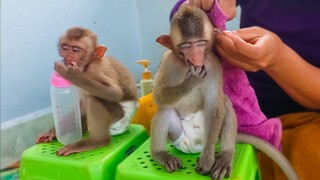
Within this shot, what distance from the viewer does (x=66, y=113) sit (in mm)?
1036

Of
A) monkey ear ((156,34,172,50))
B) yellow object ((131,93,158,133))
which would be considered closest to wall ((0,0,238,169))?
yellow object ((131,93,158,133))

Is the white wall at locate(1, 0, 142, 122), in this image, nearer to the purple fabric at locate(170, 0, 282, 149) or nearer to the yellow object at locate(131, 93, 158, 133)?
the yellow object at locate(131, 93, 158, 133)

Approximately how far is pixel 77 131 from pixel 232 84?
47 cm

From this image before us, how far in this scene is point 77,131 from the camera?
1.07m

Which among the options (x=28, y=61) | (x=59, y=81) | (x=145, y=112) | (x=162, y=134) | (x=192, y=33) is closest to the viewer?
(x=192, y=33)

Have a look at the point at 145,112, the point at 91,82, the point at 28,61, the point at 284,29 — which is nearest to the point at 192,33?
the point at 91,82

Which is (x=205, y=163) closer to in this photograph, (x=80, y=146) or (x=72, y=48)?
(x=80, y=146)

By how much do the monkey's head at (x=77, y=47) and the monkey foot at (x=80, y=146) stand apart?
0.66 feet

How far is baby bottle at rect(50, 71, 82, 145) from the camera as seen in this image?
40.3 inches

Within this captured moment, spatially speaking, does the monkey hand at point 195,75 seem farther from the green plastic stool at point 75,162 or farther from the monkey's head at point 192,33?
the green plastic stool at point 75,162

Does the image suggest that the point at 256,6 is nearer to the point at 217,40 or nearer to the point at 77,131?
the point at 217,40

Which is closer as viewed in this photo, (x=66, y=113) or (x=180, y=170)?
(x=180, y=170)

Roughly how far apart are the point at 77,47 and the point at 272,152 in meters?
0.57

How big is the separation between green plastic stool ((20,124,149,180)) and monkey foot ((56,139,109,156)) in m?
0.01
